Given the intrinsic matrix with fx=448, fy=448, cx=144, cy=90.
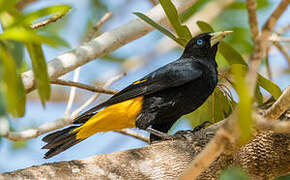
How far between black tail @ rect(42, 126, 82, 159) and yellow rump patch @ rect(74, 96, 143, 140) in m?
0.06

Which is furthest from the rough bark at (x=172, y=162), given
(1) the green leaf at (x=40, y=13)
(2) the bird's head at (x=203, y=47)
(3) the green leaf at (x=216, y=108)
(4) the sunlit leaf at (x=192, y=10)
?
(4) the sunlit leaf at (x=192, y=10)

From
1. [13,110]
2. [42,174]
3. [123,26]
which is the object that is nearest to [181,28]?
[123,26]

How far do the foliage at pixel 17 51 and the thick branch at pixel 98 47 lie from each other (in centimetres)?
116

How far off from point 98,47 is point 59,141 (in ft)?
2.85

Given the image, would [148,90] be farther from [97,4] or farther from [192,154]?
[97,4]

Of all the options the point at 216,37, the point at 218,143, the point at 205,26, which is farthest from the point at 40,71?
the point at 216,37

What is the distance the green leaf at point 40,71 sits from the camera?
2.15 metres

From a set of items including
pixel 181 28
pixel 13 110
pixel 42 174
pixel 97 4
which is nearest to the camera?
pixel 13 110

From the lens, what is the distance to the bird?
397 centimetres

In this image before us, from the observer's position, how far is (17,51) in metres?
2.25

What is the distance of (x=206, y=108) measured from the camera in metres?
4.25

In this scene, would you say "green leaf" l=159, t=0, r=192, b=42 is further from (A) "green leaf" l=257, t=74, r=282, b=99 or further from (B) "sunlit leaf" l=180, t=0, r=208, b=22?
(B) "sunlit leaf" l=180, t=0, r=208, b=22

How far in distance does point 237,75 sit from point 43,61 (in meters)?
1.01

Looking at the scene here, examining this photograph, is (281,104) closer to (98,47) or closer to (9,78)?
(9,78)
